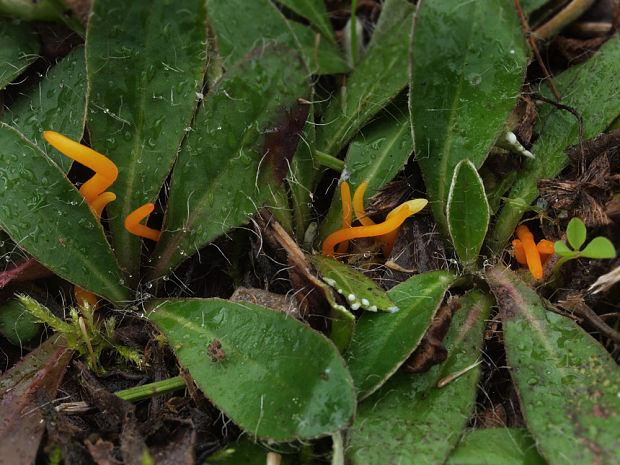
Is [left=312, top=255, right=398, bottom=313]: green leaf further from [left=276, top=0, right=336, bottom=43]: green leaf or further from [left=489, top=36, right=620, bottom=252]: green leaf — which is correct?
[left=276, top=0, right=336, bottom=43]: green leaf

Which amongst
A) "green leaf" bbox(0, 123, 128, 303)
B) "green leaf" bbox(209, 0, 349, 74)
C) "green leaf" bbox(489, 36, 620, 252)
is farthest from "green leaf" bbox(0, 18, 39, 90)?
"green leaf" bbox(489, 36, 620, 252)

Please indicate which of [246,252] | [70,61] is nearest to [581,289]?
[246,252]

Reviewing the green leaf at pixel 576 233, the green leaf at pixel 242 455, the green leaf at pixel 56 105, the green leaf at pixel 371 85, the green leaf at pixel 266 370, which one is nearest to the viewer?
the green leaf at pixel 266 370

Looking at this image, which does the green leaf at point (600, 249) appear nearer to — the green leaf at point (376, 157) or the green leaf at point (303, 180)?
the green leaf at point (376, 157)

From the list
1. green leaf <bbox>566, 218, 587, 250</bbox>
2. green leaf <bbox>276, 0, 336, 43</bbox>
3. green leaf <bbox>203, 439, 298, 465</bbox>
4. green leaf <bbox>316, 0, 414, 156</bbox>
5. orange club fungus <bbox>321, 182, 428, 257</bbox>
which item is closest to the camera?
green leaf <bbox>203, 439, 298, 465</bbox>

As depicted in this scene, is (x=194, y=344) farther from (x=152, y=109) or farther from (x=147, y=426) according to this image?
(x=152, y=109)

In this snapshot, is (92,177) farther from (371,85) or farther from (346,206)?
(371,85)

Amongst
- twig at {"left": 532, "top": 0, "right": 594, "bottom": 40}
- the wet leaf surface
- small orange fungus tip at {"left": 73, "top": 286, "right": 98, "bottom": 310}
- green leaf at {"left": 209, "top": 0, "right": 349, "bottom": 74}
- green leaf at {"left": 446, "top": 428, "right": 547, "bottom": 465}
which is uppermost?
green leaf at {"left": 209, "top": 0, "right": 349, "bottom": 74}

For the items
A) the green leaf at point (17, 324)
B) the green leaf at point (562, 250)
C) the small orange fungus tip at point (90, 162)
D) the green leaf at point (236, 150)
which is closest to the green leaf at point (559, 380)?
the green leaf at point (562, 250)
